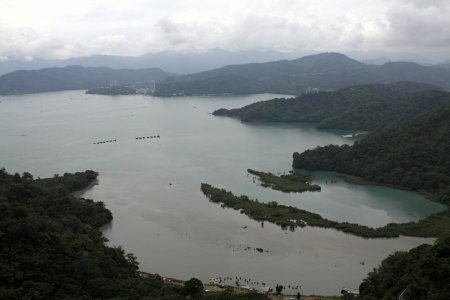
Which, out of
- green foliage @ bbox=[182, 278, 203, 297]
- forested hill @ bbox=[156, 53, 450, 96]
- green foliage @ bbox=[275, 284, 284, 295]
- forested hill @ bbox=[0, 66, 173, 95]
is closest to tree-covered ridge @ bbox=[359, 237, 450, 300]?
green foliage @ bbox=[275, 284, 284, 295]

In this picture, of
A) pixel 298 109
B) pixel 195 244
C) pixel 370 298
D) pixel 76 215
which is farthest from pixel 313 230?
pixel 298 109

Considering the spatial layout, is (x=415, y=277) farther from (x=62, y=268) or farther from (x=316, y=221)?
(x=316, y=221)

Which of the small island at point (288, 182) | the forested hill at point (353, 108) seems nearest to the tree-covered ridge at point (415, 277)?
the small island at point (288, 182)

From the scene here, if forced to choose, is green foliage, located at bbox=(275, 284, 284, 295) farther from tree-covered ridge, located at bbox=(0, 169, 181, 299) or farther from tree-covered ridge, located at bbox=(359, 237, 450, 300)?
tree-covered ridge, located at bbox=(0, 169, 181, 299)

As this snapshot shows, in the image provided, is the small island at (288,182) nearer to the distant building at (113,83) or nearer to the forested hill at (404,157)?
the forested hill at (404,157)

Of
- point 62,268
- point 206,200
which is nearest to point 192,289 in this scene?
point 62,268
